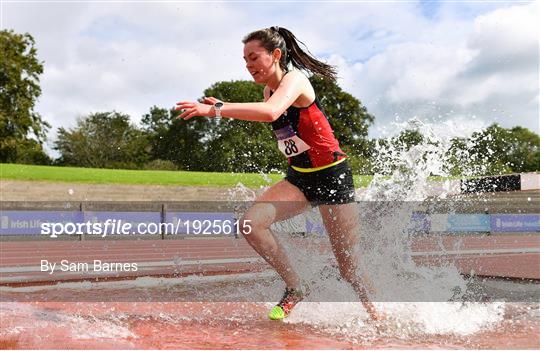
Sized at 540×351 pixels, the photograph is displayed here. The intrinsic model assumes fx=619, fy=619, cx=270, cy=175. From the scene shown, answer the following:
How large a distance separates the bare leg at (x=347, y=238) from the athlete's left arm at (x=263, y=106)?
2.90 feet

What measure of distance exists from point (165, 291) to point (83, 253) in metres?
7.80

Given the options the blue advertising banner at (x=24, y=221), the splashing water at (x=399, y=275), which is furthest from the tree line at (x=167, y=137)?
the splashing water at (x=399, y=275)

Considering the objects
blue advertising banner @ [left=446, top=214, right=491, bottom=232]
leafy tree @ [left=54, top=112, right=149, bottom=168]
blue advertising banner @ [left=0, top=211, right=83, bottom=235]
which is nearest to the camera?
blue advertising banner @ [left=0, top=211, right=83, bottom=235]

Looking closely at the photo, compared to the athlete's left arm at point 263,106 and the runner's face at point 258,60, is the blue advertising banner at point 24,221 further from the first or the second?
the athlete's left arm at point 263,106

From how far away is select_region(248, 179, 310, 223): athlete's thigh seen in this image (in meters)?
4.42

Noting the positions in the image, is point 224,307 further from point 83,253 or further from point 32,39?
point 32,39

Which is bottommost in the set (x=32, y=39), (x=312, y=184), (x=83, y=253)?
(x=83, y=253)

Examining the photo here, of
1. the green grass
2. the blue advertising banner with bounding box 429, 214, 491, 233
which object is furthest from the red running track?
the green grass

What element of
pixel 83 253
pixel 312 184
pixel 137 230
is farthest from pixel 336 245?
pixel 137 230

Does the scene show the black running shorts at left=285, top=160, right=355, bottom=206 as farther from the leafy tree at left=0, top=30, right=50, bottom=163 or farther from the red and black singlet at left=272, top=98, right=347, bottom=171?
the leafy tree at left=0, top=30, right=50, bottom=163

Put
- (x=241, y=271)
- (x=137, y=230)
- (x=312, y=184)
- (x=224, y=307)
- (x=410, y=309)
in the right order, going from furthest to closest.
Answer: (x=137, y=230) → (x=241, y=271) → (x=224, y=307) → (x=410, y=309) → (x=312, y=184)

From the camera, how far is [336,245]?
4523mm

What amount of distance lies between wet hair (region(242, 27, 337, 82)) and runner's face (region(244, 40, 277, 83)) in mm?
38

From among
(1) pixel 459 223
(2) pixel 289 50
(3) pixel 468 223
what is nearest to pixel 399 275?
(2) pixel 289 50
